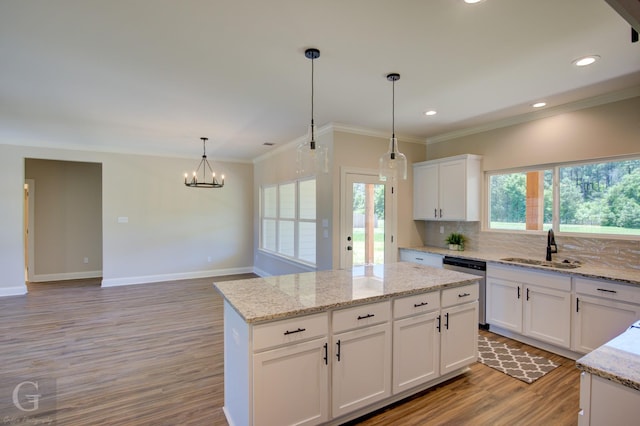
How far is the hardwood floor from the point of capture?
7.58 ft

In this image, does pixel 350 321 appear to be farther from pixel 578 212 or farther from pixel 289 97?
pixel 578 212

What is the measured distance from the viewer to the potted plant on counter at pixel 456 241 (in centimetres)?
457

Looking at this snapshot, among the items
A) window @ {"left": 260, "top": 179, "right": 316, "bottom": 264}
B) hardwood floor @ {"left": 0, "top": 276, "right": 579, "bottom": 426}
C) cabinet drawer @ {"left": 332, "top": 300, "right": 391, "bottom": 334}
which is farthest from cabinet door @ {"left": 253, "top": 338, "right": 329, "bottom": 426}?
window @ {"left": 260, "top": 179, "right": 316, "bottom": 264}

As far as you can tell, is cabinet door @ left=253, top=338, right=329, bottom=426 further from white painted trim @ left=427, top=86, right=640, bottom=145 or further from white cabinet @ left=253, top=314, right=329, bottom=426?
white painted trim @ left=427, top=86, right=640, bottom=145

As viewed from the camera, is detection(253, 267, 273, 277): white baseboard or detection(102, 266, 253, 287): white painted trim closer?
detection(102, 266, 253, 287): white painted trim

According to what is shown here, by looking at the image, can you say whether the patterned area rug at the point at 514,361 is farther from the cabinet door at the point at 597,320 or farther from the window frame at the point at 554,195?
the window frame at the point at 554,195

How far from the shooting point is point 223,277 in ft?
23.3

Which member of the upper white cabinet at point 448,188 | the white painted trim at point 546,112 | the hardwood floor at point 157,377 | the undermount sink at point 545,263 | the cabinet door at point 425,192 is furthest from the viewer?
the cabinet door at point 425,192

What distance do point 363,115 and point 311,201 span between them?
1.80 meters

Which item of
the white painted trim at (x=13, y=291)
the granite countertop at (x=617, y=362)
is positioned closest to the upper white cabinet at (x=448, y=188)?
the granite countertop at (x=617, y=362)

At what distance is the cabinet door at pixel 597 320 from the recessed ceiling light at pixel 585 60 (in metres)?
2.09

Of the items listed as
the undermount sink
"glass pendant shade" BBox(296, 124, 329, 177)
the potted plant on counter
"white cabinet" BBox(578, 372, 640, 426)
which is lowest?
"white cabinet" BBox(578, 372, 640, 426)

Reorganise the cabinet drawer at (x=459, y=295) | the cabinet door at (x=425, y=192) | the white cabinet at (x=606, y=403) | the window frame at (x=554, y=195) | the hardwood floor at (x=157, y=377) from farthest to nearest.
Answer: the cabinet door at (x=425, y=192), the window frame at (x=554, y=195), the cabinet drawer at (x=459, y=295), the hardwood floor at (x=157, y=377), the white cabinet at (x=606, y=403)

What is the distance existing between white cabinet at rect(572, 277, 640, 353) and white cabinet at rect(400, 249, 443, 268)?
5.16 ft
